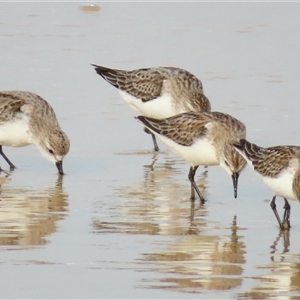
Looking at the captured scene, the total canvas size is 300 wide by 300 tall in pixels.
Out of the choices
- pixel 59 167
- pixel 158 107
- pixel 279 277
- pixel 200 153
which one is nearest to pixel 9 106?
pixel 59 167

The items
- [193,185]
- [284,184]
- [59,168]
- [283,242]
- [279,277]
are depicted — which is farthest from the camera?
[59,168]

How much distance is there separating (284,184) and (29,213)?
2377 millimetres

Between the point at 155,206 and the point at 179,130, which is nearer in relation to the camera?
the point at 155,206

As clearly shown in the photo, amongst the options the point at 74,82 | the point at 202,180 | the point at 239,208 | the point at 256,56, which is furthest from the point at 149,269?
the point at 256,56

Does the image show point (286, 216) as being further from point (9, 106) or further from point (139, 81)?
point (139, 81)

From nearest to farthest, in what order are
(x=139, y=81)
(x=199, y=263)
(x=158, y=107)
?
1. (x=199, y=263)
2. (x=158, y=107)
3. (x=139, y=81)

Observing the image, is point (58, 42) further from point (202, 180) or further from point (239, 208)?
point (239, 208)

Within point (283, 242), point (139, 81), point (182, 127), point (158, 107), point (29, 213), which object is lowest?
point (283, 242)

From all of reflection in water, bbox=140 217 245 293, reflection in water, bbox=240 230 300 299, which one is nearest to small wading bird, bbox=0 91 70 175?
reflection in water, bbox=140 217 245 293

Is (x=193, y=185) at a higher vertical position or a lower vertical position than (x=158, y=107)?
lower

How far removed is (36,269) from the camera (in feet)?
28.6

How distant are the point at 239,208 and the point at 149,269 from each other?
2.50 m

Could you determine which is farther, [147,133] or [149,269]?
[147,133]

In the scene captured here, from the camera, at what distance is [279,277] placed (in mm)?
8773
